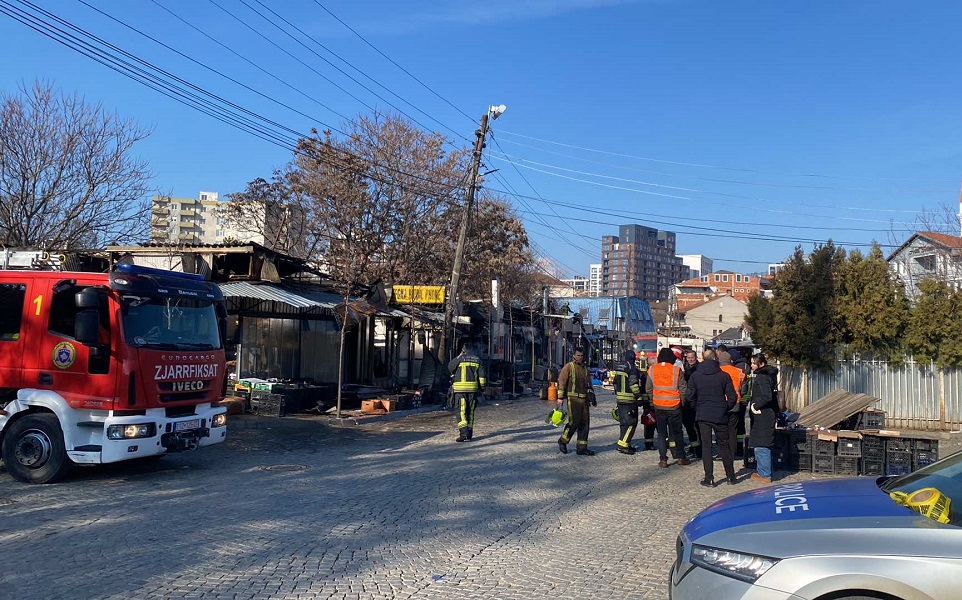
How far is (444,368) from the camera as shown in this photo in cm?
2252

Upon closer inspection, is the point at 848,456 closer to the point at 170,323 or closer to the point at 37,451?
the point at 170,323

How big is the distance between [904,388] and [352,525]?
51.0ft

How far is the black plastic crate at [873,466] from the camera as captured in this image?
1059 centimetres

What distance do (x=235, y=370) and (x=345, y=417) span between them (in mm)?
3484

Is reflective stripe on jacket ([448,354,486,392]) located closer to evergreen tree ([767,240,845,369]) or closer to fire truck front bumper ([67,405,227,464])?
fire truck front bumper ([67,405,227,464])

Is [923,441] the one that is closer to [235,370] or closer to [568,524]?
[568,524]

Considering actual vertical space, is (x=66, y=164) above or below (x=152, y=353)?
above

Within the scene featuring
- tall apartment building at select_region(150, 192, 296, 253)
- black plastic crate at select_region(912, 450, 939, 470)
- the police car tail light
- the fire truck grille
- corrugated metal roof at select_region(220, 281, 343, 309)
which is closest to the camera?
the police car tail light

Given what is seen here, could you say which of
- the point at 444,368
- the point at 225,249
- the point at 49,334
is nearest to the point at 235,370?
the point at 225,249

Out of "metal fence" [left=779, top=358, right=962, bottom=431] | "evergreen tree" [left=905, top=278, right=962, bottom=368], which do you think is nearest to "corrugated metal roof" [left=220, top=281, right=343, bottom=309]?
"metal fence" [left=779, top=358, right=962, bottom=431]

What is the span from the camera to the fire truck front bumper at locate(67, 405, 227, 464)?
9297mm

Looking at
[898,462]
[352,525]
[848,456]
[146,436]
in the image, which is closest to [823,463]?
[848,456]

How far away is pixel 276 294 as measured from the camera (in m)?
16.7

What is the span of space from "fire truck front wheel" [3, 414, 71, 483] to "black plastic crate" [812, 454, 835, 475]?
10.3 meters
